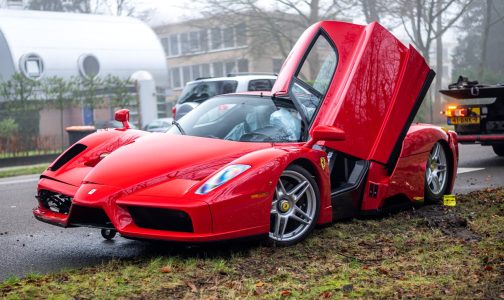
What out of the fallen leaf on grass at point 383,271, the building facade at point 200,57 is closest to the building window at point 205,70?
the building facade at point 200,57

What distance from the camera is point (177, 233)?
4914 millimetres

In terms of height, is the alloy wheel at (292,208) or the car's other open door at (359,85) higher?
the car's other open door at (359,85)

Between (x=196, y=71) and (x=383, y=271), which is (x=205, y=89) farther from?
(x=196, y=71)

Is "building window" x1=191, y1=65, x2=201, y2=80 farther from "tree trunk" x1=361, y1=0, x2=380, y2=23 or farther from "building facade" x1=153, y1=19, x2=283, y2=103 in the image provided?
"tree trunk" x1=361, y1=0, x2=380, y2=23

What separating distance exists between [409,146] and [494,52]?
3862 cm

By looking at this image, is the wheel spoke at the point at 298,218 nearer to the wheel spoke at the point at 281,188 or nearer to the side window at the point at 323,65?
the wheel spoke at the point at 281,188

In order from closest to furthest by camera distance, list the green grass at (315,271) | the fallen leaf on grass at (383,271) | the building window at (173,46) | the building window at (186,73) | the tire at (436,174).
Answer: the green grass at (315,271) → the fallen leaf on grass at (383,271) → the tire at (436,174) → the building window at (186,73) → the building window at (173,46)

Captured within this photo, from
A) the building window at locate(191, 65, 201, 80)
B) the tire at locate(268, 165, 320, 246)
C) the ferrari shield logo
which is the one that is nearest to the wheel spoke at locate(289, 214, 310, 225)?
the tire at locate(268, 165, 320, 246)

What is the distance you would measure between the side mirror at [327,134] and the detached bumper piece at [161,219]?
136cm

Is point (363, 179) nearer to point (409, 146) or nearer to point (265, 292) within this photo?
point (409, 146)

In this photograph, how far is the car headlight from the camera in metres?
5.00

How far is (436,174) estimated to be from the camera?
297 inches

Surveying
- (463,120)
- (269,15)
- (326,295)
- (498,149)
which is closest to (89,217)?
(326,295)

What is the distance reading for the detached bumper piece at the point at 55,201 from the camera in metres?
5.71
